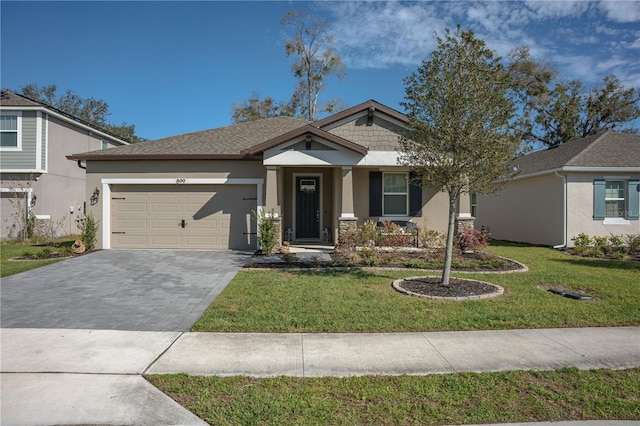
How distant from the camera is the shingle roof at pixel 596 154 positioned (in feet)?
49.1

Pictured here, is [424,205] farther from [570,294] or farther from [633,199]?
[633,199]

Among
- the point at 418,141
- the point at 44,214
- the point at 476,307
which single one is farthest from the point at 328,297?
the point at 44,214

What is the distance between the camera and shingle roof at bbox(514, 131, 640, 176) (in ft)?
49.1

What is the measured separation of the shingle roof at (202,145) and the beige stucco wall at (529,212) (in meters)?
9.56

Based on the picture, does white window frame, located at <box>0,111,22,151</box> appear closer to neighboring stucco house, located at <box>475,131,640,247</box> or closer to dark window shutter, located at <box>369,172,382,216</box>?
dark window shutter, located at <box>369,172,382,216</box>

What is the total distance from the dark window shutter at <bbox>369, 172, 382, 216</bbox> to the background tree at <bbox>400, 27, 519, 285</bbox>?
626 cm

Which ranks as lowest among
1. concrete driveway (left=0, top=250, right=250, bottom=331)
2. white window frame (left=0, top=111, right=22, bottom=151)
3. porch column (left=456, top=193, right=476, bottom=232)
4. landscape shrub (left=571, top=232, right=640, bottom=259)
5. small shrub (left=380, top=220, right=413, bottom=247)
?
concrete driveway (left=0, top=250, right=250, bottom=331)

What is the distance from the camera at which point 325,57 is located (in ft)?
106

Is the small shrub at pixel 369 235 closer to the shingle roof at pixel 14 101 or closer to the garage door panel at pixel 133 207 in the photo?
the garage door panel at pixel 133 207

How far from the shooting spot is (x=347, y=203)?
42.1 feet

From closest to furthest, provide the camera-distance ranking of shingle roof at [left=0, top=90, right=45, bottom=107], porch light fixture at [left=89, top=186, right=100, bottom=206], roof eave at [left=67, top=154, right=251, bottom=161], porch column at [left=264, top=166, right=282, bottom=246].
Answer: porch column at [left=264, top=166, right=282, bottom=246] < roof eave at [left=67, top=154, right=251, bottom=161] < porch light fixture at [left=89, top=186, right=100, bottom=206] < shingle roof at [left=0, top=90, right=45, bottom=107]

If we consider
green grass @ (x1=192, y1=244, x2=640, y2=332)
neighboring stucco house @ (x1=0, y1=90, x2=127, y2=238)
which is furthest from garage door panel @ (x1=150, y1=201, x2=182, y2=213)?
neighboring stucco house @ (x1=0, y1=90, x2=127, y2=238)

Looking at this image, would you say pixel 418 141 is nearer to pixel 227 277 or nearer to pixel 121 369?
pixel 227 277

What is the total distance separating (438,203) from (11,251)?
15.3m
